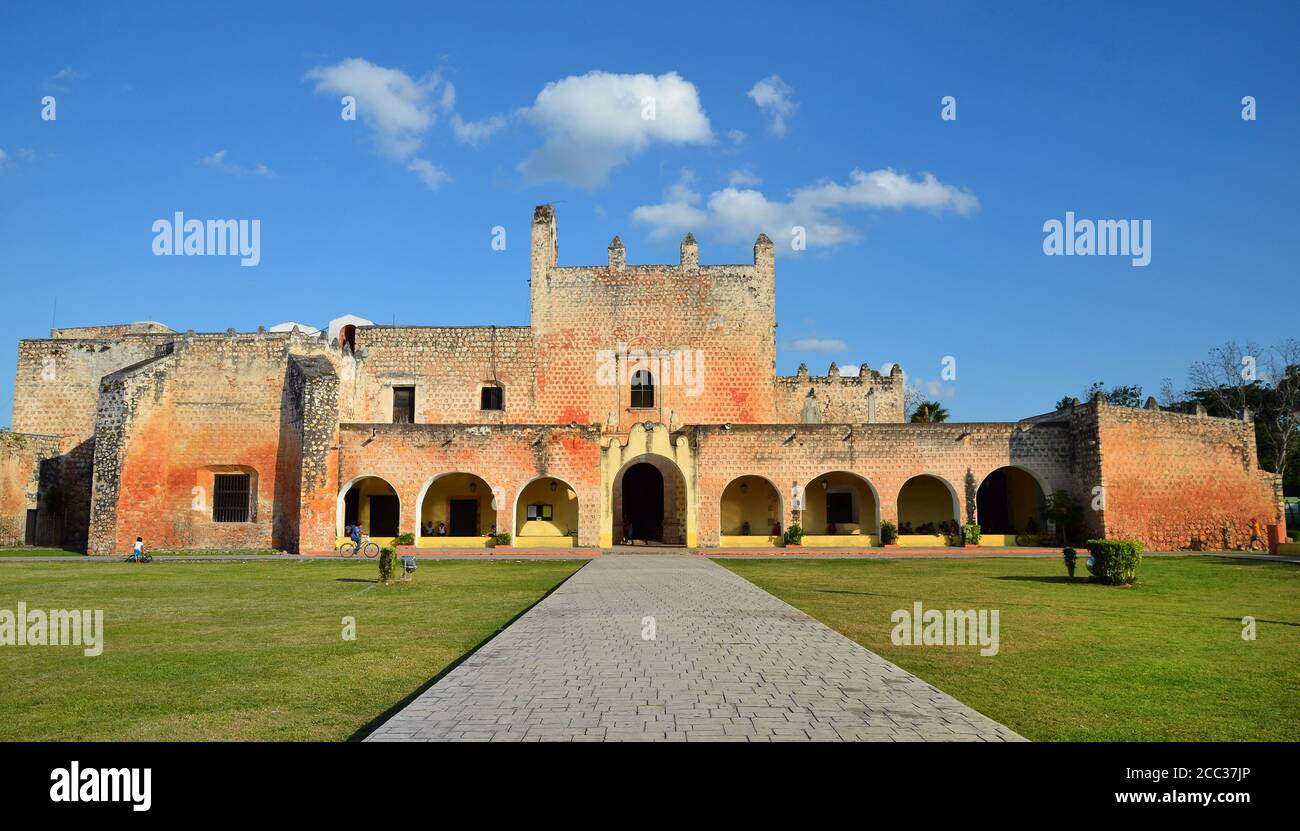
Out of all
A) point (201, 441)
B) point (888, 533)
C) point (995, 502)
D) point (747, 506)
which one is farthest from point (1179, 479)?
→ point (201, 441)

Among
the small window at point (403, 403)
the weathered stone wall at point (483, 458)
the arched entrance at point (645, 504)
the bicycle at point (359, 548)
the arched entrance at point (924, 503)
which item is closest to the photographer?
the bicycle at point (359, 548)

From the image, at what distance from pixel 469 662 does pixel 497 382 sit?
24.1 metres

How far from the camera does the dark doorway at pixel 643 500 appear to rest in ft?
99.5

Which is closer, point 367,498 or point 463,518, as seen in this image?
point 367,498

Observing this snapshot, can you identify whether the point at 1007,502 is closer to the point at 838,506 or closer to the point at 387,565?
the point at 838,506

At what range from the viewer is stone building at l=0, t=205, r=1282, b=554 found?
2558 cm

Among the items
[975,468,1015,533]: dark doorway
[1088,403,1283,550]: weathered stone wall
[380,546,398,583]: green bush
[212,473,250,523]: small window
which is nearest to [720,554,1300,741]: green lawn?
[380,546,398,583]: green bush

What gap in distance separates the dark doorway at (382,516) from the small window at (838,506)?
1561 centimetres

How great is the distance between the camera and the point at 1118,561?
14.9 m

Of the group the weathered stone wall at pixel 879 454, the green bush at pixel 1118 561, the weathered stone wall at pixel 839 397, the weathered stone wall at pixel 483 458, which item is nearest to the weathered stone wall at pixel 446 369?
the weathered stone wall at pixel 483 458

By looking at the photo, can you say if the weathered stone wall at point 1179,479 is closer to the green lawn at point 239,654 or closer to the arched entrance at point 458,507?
the green lawn at point 239,654

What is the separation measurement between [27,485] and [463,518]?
14.8 m

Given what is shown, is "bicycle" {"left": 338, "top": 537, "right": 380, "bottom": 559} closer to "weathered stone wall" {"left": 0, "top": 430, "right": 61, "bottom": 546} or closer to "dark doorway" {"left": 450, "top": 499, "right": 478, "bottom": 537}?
"dark doorway" {"left": 450, "top": 499, "right": 478, "bottom": 537}

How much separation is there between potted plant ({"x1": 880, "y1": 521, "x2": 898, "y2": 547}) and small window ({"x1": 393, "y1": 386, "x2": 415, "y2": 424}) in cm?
1765
